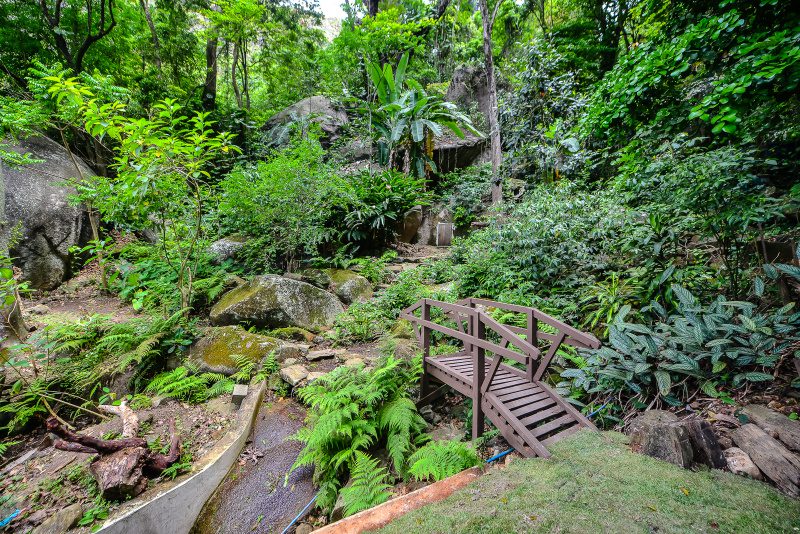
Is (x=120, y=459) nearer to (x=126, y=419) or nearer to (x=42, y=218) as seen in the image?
(x=126, y=419)

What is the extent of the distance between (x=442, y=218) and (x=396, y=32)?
6.53 meters

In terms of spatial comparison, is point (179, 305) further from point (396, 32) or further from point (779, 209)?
point (396, 32)

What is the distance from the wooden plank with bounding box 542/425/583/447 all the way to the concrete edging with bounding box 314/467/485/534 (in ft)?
2.32

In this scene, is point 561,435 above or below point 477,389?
below

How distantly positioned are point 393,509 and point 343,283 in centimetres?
505

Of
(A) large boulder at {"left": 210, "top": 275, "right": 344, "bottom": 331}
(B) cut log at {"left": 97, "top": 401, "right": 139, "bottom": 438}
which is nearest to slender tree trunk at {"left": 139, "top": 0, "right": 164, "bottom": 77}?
(A) large boulder at {"left": 210, "top": 275, "right": 344, "bottom": 331}

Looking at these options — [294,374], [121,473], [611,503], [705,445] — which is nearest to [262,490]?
[121,473]

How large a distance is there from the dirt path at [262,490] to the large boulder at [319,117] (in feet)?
38.2

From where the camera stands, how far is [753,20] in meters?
2.68

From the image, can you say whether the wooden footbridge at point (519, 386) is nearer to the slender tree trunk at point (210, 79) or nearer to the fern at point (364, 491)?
the fern at point (364, 491)

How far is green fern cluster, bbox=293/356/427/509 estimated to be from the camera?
279cm

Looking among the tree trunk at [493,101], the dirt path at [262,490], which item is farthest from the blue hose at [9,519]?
the tree trunk at [493,101]

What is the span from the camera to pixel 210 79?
1189 cm

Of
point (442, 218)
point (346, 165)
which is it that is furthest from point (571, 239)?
point (346, 165)
